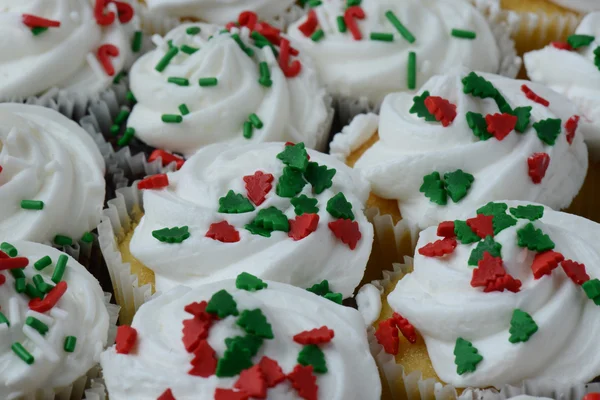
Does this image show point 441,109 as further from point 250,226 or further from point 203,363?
point 203,363

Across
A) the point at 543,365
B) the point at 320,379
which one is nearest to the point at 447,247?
the point at 543,365

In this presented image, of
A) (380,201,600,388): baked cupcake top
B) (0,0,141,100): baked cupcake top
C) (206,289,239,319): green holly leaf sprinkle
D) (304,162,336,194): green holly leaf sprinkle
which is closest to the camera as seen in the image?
(206,289,239,319): green holly leaf sprinkle

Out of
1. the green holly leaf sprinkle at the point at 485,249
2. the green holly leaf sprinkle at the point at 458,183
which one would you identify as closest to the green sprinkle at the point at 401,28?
the green holly leaf sprinkle at the point at 458,183

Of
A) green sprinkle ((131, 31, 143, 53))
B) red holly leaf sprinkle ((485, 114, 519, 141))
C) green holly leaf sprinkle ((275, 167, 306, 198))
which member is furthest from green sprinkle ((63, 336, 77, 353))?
green sprinkle ((131, 31, 143, 53))

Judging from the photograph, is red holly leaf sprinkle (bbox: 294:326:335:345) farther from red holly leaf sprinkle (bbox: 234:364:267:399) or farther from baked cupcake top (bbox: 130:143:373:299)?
baked cupcake top (bbox: 130:143:373:299)

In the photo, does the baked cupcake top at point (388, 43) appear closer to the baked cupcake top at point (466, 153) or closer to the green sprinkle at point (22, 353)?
the baked cupcake top at point (466, 153)

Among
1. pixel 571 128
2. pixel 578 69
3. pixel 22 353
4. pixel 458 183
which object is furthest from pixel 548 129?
pixel 22 353

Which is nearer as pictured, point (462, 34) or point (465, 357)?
point (465, 357)
